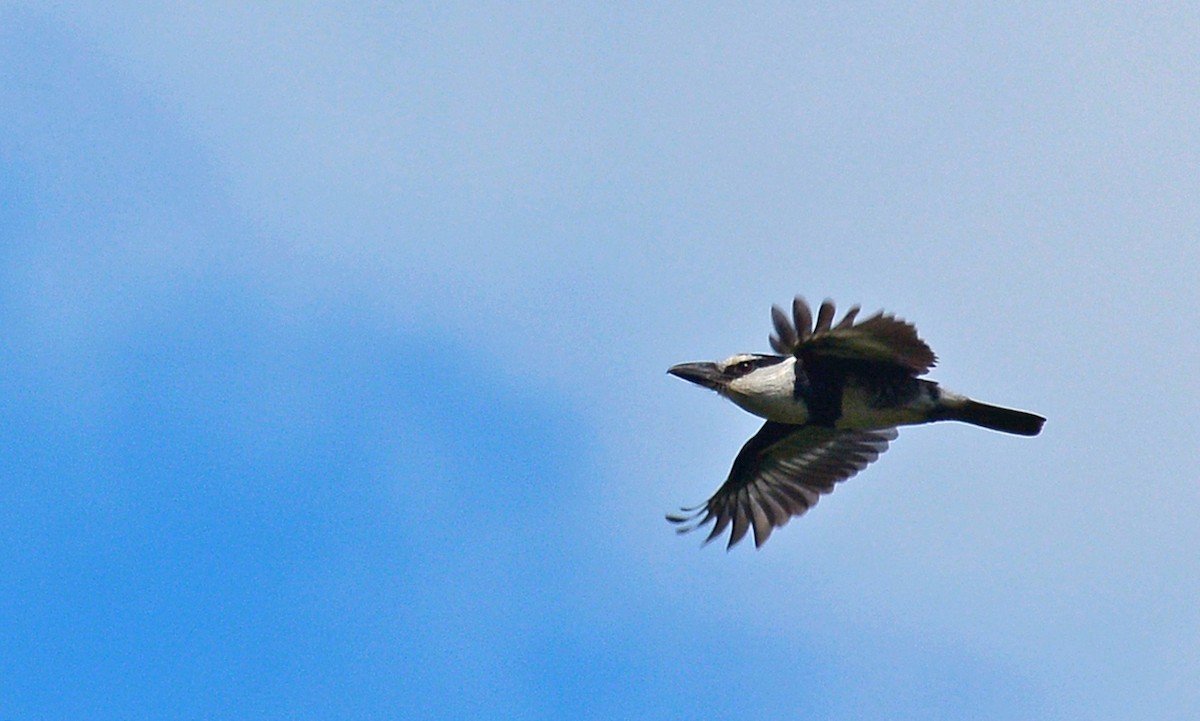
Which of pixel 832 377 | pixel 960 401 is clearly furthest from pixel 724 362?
pixel 960 401

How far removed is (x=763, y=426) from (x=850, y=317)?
7.68 ft

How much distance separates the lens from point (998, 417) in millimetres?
11516

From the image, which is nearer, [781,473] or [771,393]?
[771,393]

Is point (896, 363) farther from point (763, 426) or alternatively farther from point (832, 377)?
point (763, 426)

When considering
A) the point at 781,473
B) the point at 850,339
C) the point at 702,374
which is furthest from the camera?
the point at 781,473

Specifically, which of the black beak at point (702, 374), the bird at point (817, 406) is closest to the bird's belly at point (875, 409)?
the bird at point (817, 406)

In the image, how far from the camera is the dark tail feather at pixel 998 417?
37.6 ft

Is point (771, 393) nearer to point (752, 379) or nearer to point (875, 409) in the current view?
point (752, 379)

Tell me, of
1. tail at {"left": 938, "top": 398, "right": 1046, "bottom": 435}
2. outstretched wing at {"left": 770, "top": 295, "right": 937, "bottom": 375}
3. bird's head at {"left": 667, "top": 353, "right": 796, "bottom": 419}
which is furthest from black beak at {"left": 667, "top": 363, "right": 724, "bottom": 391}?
tail at {"left": 938, "top": 398, "right": 1046, "bottom": 435}

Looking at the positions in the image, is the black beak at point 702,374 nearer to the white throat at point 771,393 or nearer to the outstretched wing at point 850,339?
the white throat at point 771,393

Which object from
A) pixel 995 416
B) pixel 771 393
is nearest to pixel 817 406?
pixel 771 393

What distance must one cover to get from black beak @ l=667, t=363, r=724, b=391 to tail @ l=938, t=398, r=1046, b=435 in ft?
5.24

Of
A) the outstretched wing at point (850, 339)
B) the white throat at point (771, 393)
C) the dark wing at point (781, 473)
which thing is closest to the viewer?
the outstretched wing at point (850, 339)

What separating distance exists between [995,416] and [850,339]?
51.6 inches
